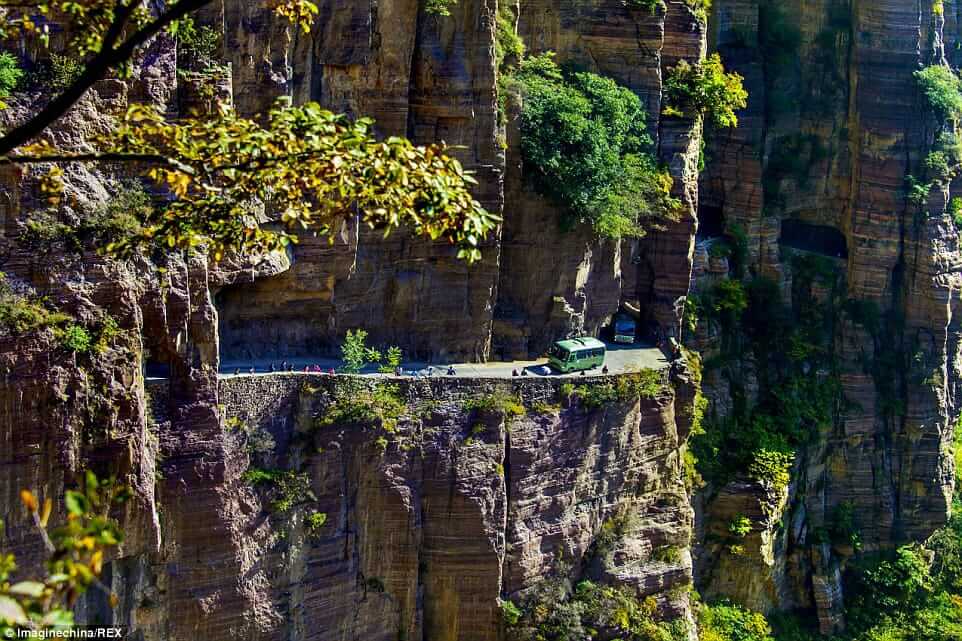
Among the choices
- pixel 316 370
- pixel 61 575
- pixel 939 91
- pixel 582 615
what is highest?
pixel 939 91

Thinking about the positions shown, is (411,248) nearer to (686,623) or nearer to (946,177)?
(686,623)

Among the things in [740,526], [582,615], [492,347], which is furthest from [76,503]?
[740,526]

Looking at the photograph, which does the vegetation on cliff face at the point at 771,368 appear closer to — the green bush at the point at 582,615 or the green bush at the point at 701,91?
the green bush at the point at 701,91

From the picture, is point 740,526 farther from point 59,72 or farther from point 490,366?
point 59,72

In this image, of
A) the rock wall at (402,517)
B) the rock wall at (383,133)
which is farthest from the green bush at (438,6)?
the rock wall at (402,517)

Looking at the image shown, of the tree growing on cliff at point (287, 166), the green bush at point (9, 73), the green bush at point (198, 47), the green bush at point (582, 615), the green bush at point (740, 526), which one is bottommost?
the green bush at point (582, 615)

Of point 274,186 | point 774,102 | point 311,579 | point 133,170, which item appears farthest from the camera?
point 774,102

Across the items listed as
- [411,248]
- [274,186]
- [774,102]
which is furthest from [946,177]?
[274,186]
